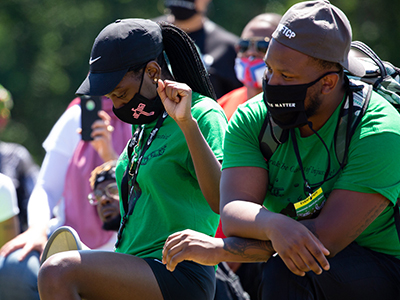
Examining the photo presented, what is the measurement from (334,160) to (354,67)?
0.45 metres

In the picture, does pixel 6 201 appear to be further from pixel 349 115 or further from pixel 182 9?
pixel 182 9

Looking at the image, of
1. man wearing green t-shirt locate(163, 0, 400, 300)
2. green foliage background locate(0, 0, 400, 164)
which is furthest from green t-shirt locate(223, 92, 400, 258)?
green foliage background locate(0, 0, 400, 164)

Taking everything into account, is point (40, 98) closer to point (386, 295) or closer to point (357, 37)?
point (357, 37)

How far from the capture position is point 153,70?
3299mm

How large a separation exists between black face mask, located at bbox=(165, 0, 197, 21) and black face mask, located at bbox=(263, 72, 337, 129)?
3.84 m

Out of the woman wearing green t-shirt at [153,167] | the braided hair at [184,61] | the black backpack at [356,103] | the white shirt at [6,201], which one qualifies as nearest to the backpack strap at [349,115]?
the black backpack at [356,103]

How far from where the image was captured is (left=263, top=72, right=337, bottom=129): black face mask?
279 cm

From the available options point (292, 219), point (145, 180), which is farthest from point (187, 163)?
point (292, 219)

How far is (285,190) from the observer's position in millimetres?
2902

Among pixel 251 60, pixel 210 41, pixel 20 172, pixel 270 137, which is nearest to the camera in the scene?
pixel 270 137

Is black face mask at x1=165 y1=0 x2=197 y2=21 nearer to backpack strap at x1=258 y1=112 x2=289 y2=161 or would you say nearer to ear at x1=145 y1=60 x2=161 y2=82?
ear at x1=145 y1=60 x2=161 y2=82

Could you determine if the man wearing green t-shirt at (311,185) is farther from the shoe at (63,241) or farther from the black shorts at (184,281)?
the shoe at (63,241)

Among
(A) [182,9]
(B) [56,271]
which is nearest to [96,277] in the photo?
(B) [56,271]

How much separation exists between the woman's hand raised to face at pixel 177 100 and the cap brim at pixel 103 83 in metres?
0.26
